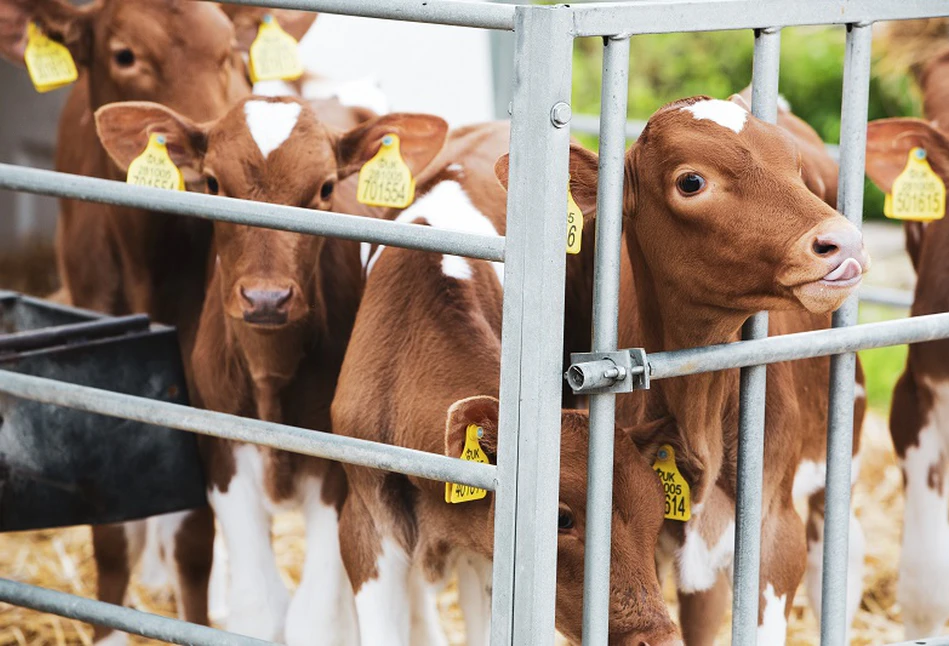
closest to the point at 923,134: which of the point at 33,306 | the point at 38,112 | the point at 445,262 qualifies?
the point at 445,262

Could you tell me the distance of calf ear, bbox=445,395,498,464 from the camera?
257 centimetres

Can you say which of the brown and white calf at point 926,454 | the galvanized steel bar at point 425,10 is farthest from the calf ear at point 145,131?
the brown and white calf at point 926,454

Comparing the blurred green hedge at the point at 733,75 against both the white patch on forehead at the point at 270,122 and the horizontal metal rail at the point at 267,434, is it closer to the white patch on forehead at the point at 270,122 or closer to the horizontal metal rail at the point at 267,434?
the white patch on forehead at the point at 270,122

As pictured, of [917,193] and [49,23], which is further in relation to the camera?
[49,23]

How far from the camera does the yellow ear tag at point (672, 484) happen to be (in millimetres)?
2865

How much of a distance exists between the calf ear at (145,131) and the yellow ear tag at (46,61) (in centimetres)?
62

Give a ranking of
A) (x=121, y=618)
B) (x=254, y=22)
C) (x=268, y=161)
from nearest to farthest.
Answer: (x=121, y=618), (x=268, y=161), (x=254, y=22)

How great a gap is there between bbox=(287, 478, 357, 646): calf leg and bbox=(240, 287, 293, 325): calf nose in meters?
0.60

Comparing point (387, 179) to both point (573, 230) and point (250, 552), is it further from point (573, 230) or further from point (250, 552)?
point (250, 552)

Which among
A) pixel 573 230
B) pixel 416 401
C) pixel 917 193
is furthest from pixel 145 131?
pixel 917 193

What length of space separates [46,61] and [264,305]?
1254mm

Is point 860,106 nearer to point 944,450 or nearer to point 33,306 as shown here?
point 944,450

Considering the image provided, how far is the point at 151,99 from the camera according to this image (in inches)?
154

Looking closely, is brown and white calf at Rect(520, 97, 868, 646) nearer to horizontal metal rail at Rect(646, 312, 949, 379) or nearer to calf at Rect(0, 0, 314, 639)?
horizontal metal rail at Rect(646, 312, 949, 379)
